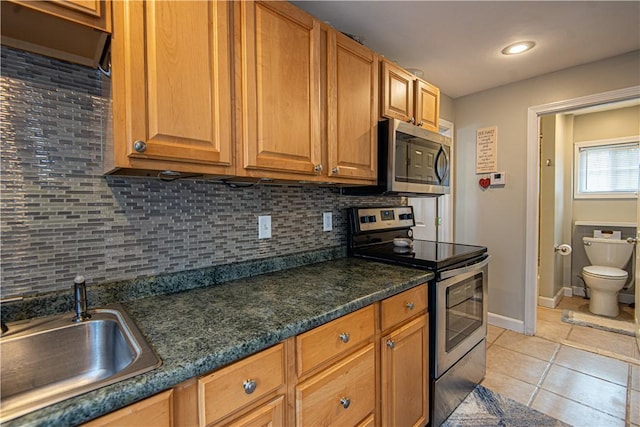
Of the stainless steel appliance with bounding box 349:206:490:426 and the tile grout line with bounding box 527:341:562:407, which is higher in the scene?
the stainless steel appliance with bounding box 349:206:490:426

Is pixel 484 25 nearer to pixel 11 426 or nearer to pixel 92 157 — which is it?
pixel 92 157

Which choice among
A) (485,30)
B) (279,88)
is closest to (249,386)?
(279,88)

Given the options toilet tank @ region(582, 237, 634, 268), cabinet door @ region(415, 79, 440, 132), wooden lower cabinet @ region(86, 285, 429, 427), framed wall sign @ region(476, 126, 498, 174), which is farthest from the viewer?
toilet tank @ region(582, 237, 634, 268)

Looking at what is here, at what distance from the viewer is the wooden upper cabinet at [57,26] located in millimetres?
778

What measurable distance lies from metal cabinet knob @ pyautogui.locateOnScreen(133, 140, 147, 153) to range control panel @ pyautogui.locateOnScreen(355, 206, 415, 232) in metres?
1.32

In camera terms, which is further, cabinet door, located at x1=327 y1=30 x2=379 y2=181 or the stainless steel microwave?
the stainless steel microwave

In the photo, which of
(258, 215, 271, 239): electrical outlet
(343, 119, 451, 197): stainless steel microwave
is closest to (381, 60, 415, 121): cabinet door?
(343, 119, 451, 197): stainless steel microwave

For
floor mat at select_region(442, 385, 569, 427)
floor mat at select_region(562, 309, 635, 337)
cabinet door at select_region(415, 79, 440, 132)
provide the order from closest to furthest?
1. floor mat at select_region(442, 385, 569, 427)
2. cabinet door at select_region(415, 79, 440, 132)
3. floor mat at select_region(562, 309, 635, 337)

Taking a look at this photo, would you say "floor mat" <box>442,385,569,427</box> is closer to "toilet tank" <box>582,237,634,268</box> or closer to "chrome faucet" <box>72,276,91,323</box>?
"chrome faucet" <box>72,276,91,323</box>

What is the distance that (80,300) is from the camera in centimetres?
96

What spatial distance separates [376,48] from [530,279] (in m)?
2.36

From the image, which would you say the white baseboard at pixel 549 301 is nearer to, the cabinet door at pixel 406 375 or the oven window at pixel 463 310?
the oven window at pixel 463 310

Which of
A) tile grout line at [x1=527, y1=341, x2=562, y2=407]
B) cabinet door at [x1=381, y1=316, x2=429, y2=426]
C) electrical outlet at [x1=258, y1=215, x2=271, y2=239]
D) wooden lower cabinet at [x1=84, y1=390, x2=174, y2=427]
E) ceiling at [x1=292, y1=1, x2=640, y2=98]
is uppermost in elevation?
ceiling at [x1=292, y1=1, x2=640, y2=98]

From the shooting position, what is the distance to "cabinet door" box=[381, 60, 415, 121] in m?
1.75
